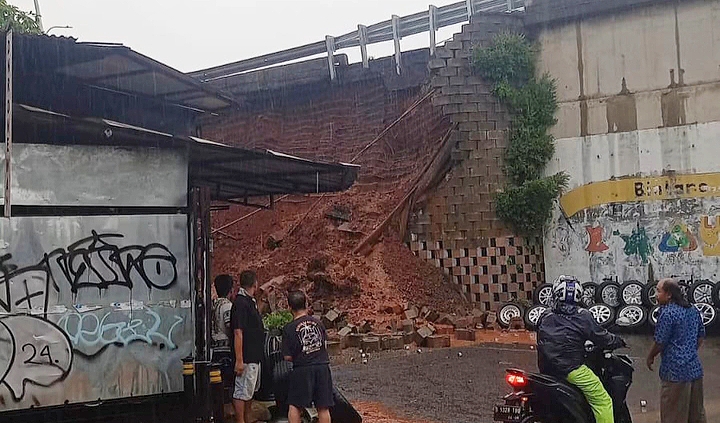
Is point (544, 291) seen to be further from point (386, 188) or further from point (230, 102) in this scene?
point (230, 102)

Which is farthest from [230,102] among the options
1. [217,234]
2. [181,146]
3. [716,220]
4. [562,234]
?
[217,234]

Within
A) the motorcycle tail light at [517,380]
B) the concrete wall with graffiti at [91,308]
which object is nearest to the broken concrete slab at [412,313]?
the concrete wall with graffiti at [91,308]

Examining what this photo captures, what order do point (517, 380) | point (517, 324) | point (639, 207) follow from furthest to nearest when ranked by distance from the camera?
point (639, 207) < point (517, 324) < point (517, 380)

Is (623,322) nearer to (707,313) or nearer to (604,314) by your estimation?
(604,314)

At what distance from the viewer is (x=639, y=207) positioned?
19.5 metres

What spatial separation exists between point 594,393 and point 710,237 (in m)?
14.4

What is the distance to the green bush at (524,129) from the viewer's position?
2025 cm

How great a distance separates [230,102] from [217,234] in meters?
15.4

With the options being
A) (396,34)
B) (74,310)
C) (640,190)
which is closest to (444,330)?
(640,190)

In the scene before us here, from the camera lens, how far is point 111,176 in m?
8.05

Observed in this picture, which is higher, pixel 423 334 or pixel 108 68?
pixel 108 68

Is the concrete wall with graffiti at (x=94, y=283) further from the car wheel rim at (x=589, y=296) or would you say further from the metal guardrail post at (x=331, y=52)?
the metal guardrail post at (x=331, y=52)

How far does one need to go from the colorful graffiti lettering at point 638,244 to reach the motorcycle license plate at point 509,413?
14240 millimetres

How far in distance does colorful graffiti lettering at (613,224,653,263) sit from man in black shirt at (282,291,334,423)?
1402 cm
